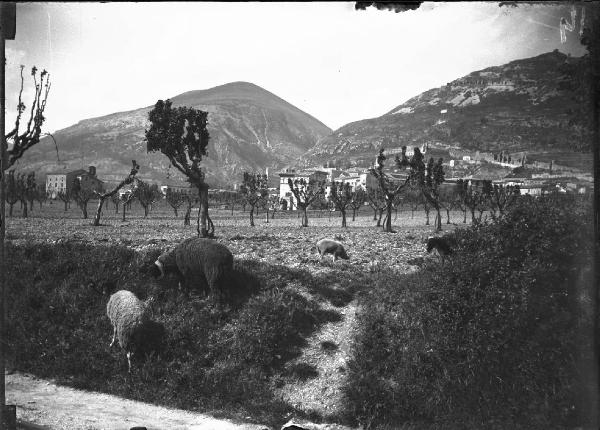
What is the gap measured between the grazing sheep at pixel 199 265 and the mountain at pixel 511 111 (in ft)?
21.3

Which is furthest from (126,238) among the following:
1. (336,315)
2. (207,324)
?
(336,315)

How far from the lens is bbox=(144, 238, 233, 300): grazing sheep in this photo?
11.1m

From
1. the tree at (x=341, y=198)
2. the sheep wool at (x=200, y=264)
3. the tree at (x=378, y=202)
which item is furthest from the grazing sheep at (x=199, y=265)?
the tree at (x=341, y=198)

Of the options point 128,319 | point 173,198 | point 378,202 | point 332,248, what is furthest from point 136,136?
point 378,202

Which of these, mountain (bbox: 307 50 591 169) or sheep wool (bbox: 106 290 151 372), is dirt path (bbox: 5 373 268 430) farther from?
mountain (bbox: 307 50 591 169)

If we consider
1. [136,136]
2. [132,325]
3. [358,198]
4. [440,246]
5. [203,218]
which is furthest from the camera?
[358,198]

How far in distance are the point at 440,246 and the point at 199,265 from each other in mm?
6396

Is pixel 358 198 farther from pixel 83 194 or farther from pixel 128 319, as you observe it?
pixel 128 319

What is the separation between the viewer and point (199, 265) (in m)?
11.3

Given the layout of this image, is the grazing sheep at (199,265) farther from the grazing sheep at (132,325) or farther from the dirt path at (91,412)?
the dirt path at (91,412)

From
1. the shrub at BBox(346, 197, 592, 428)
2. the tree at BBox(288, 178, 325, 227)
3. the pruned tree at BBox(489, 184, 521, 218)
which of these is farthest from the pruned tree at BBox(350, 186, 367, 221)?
the shrub at BBox(346, 197, 592, 428)

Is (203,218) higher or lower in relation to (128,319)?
higher

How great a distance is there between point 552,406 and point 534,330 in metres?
1.32

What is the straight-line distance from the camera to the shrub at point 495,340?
7652mm
